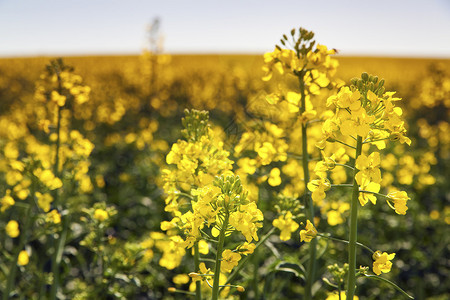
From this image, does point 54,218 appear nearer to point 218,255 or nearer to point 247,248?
point 218,255

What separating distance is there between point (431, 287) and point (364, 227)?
38.9 inches

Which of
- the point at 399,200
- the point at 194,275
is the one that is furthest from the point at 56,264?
the point at 399,200

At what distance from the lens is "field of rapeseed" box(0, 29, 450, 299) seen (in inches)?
66.4

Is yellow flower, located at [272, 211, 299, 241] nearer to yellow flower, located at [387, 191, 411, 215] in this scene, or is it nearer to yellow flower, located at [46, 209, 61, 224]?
yellow flower, located at [387, 191, 411, 215]

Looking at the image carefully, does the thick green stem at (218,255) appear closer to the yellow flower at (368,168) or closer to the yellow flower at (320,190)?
the yellow flower at (320,190)

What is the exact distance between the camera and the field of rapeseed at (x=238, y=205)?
169 centimetres

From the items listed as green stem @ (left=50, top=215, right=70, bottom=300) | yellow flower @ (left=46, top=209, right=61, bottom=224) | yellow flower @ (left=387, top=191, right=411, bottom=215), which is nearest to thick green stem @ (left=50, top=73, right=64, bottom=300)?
green stem @ (left=50, top=215, right=70, bottom=300)

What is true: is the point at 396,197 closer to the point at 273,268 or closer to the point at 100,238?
the point at 273,268

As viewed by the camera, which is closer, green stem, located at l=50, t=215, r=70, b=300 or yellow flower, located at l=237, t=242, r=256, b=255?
yellow flower, located at l=237, t=242, r=256, b=255

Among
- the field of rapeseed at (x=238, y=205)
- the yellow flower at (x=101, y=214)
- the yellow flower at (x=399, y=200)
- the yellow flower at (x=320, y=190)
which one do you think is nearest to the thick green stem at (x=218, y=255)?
the field of rapeseed at (x=238, y=205)

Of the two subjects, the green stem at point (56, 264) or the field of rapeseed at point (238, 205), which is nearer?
the field of rapeseed at point (238, 205)

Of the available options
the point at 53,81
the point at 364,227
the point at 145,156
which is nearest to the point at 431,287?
the point at 364,227

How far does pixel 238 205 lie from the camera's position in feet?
5.40

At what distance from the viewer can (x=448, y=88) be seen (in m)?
7.02
